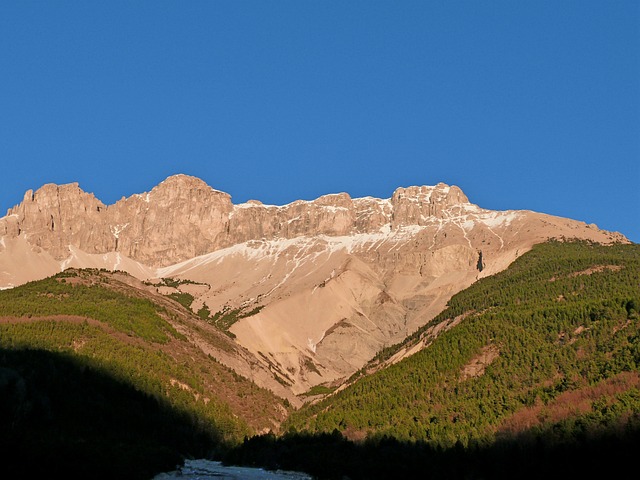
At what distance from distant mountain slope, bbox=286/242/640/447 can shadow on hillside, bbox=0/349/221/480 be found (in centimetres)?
3187

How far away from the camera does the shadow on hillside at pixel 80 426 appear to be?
6494cm

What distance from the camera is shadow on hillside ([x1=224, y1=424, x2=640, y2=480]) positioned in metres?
83.4

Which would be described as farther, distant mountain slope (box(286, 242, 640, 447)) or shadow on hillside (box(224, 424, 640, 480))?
distant mountain slope (box(286, 242, 640, 447))

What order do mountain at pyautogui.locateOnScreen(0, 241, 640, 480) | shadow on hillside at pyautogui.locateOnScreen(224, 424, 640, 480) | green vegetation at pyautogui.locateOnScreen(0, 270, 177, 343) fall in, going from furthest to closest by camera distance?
green vegetation at pyautogui.locateOnScreen(0, 270, 177, 343) < mountain at pyautogui.locateOnScreen(0, 241, 640, 480) < shadow on hillside at pyautogui.locateOnScreen(224, 424, 640, 480)

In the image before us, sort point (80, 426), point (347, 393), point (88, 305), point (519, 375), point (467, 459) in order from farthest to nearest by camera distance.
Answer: point (347, 393) → point (88, 305) → point (519, 375) → point (467, 459) → point (80, 426)

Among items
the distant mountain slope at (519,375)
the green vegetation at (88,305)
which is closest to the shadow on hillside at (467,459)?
the distant mountain slope at (519,375)

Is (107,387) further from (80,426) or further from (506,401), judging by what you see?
(506,401)

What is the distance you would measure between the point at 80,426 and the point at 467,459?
140ft

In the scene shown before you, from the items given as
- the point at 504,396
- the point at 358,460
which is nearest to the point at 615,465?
the point at 358,460

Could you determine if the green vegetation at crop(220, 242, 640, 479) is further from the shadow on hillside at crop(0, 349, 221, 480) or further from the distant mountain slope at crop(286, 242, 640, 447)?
the shadow on hillside at crop(0, 349, 221, 480)

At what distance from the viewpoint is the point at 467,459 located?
92812 mm

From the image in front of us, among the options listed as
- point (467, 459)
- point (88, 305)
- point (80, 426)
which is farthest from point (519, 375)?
point (88, 305)

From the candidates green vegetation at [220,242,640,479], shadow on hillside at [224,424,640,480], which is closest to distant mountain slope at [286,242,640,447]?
green vegetation at [220,242,640,479]

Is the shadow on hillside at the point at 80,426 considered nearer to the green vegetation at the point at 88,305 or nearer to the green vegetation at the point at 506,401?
the green vegetation at the point at 506,401
